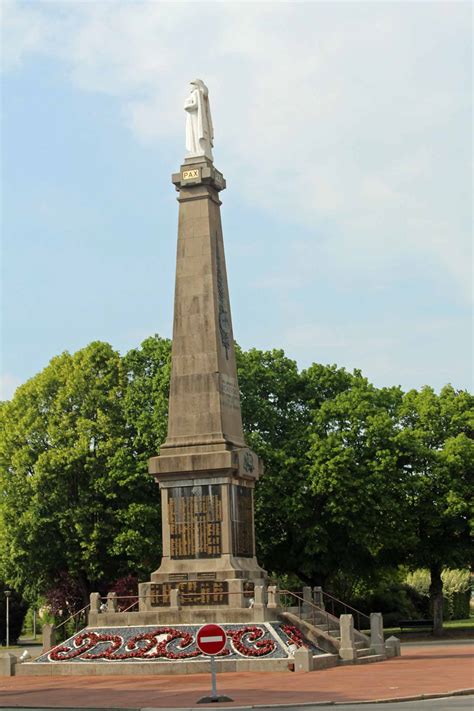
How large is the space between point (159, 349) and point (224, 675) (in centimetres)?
2589

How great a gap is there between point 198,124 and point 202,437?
1082cm

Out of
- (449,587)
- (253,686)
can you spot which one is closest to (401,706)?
(253,686)

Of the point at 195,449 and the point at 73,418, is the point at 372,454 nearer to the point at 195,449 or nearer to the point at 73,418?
the point at 73,418

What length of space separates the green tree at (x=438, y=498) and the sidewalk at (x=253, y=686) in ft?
61.5

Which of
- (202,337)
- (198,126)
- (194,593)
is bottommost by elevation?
(194,593)

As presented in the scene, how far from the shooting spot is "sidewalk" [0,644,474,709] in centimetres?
2111

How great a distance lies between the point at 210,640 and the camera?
67.1 feet

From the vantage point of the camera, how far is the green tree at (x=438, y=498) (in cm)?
4891

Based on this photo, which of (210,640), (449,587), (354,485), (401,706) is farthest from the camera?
(449,587)

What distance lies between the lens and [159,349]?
5144 centimetres

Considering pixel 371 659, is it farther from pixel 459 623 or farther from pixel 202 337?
pixel 459 623

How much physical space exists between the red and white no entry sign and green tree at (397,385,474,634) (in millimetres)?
28966

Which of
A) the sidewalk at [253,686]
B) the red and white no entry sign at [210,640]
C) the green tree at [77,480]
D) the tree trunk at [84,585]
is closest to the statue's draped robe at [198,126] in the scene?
the green tree at [77,480]

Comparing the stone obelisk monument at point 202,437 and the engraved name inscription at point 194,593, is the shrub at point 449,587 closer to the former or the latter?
the stone obelisk monument at point 202,437
